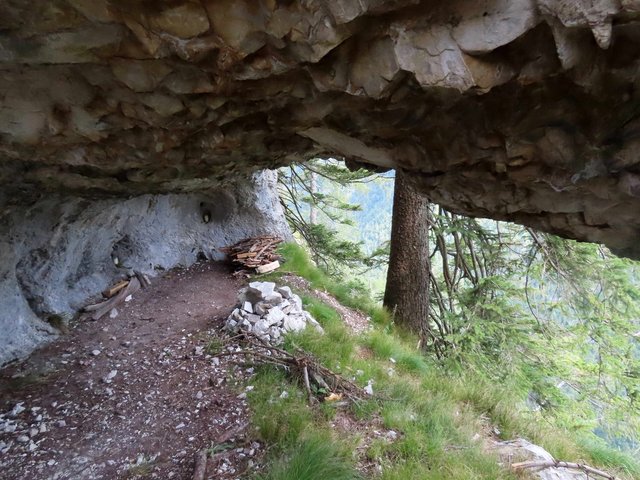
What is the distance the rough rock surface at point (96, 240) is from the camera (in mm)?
4449

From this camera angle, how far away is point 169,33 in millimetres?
1887

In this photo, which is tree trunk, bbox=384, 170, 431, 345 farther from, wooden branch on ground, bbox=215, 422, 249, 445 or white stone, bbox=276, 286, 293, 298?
wooden branch on ground, bbox=215, 422, 249, 445

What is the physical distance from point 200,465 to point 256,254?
4.64 m

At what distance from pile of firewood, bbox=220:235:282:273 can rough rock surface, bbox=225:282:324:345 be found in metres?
1.72

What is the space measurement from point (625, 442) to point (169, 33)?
8.85 metres

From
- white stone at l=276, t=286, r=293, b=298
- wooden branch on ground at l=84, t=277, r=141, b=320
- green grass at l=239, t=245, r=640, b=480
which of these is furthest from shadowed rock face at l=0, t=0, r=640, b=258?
white stone at l=276, t=286, r=293, b=298

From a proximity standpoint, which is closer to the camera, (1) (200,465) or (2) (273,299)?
(1) (200,465)

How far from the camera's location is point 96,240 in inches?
225

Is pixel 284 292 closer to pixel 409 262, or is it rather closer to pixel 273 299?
pixel 273 299

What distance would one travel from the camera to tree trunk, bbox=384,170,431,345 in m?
6.63

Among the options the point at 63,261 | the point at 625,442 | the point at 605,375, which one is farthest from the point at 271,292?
the point at 625,442

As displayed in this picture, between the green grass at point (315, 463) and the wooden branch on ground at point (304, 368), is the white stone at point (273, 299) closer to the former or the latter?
the wooden branch on ground at point (304, 368)

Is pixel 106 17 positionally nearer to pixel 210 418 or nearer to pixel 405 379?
pixel 210 418

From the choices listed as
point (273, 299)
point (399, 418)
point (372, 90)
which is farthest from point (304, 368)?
point (372, 90)
